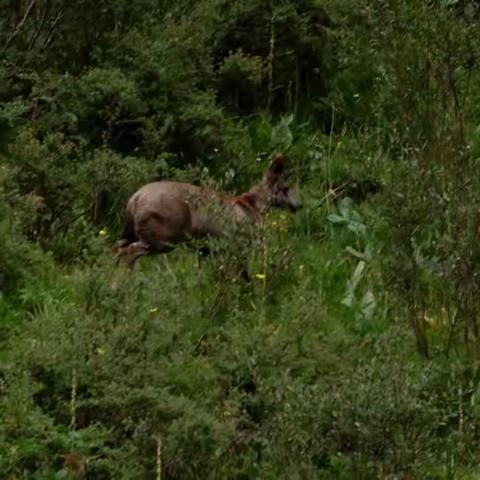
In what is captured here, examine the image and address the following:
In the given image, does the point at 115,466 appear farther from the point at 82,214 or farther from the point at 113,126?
the point at 113,126

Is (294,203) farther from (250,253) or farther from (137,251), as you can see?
(250,253)

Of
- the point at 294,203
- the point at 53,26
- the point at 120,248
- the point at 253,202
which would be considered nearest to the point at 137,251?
the point at 120,248

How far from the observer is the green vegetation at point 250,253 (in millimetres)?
8586

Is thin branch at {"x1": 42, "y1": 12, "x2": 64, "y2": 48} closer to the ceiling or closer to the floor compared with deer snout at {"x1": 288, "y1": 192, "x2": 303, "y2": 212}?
closer to the ceiling

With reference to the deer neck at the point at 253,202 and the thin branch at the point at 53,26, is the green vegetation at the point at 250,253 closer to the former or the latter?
the thin branch at the point at 53,26

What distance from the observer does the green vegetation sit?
859 centimetres

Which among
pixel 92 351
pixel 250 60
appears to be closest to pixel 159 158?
pixel 250 60

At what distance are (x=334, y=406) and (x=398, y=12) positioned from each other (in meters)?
4.96

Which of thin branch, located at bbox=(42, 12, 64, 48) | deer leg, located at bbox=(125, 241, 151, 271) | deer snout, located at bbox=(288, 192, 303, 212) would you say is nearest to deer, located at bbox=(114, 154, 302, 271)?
deer leg, located at bbox=(125, 241, 151, 271)

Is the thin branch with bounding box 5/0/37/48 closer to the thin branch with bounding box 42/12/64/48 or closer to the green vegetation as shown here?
the green vegetation

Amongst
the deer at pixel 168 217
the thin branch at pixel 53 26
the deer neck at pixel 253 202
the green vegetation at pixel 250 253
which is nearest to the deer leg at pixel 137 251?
the deer at pixel 168 217

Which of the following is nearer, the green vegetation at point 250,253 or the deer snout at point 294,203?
the green vegetation at point 250,253

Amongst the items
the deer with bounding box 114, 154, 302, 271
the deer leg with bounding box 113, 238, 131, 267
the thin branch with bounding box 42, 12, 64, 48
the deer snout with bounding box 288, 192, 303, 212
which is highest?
the thin branch with bounding box 42, 12, 64, 48

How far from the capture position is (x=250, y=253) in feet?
34.6
